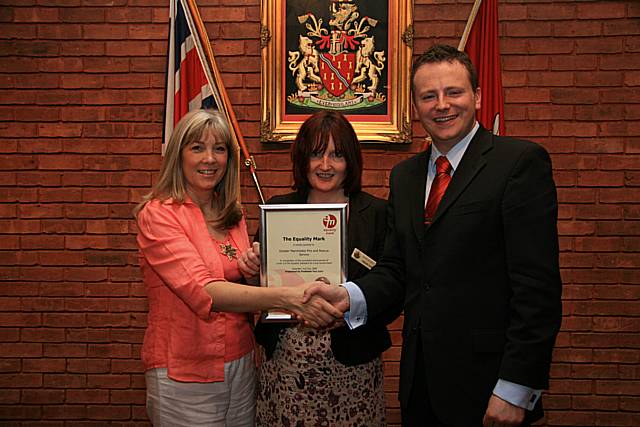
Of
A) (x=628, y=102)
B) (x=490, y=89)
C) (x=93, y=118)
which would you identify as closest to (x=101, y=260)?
(x=93, y=118)

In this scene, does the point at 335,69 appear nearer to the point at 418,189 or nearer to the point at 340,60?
the point at 340,60

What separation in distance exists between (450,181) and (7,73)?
2.89m

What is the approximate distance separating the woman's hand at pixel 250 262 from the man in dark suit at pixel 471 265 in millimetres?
523

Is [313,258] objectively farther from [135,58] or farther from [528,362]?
[135,58]

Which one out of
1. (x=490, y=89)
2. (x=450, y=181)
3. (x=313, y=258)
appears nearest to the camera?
(x=450, y=181)

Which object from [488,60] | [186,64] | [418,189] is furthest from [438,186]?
[186,64]

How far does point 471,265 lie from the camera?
66.0 inches

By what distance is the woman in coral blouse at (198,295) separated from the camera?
6.69 feet

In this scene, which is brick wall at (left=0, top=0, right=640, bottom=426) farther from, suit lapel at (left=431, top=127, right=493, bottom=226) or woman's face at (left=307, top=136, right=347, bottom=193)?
suit lapel at (left=431, top=127, right=493, bottom=226)

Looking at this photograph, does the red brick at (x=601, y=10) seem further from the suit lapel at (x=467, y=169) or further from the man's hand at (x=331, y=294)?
the man's hand at (x=331, y=294)

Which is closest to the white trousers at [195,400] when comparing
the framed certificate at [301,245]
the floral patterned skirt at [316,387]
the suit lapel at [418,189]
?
the floral patterned skirt at [316,387]

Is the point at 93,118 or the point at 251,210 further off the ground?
the point at 93,118

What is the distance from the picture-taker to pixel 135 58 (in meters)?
3.52

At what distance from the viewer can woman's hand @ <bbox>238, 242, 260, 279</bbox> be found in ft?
7.08
